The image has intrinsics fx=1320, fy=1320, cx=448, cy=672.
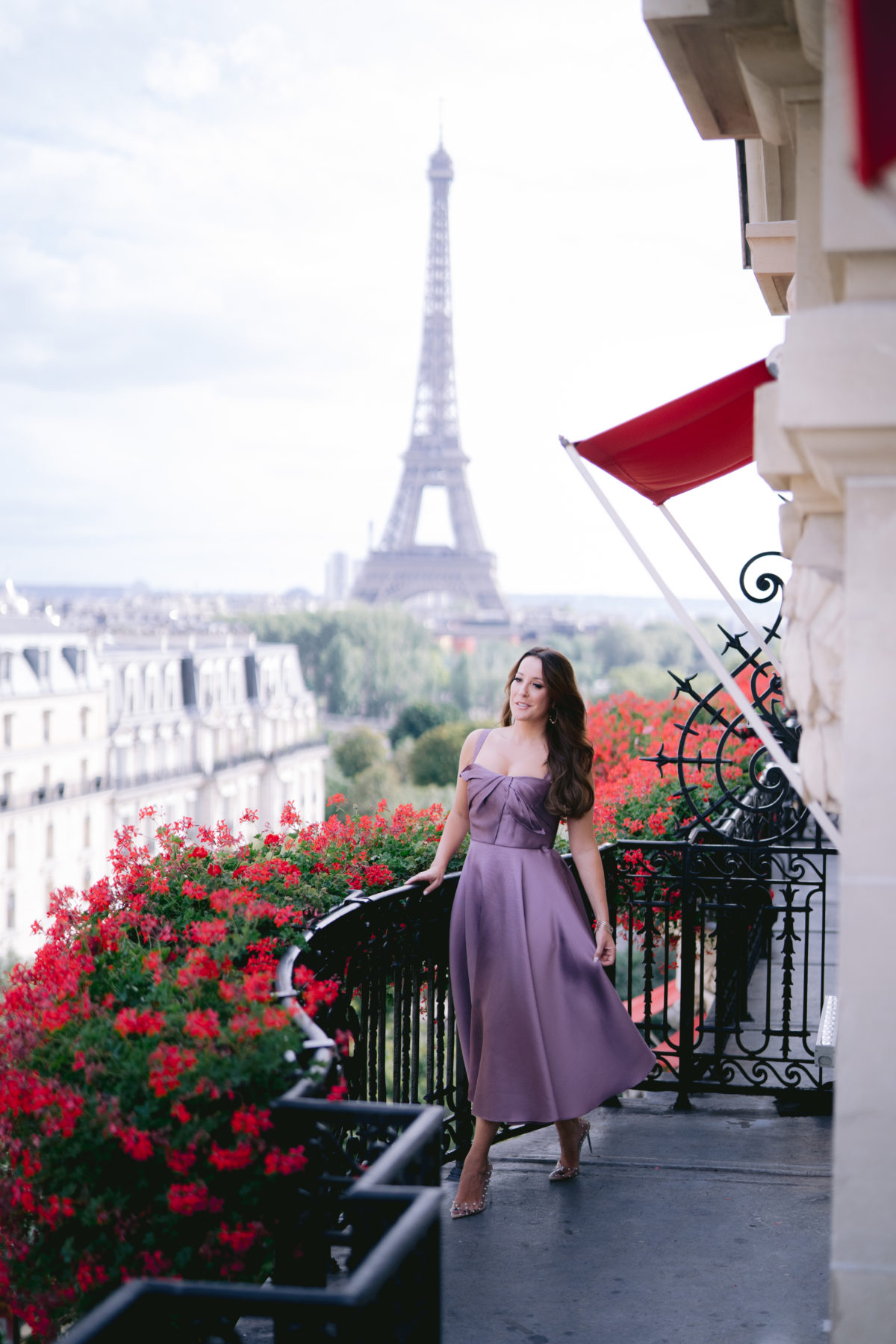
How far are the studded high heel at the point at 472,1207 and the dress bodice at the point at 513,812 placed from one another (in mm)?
1126

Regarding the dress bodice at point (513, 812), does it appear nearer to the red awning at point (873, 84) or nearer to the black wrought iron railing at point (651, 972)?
the black wrought iron railing at point (651, 972)

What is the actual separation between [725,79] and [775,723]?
285 centimetres

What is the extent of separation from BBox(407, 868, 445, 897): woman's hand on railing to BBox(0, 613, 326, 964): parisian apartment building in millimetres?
33680

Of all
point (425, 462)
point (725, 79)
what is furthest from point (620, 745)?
point (425, 462)

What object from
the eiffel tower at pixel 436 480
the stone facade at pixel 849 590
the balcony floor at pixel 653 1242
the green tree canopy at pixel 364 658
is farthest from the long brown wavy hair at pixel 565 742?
→ the green tree canopy at pixel 364 658

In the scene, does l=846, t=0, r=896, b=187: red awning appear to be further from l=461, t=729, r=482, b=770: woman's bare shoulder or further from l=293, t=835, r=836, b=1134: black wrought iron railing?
l=461, t=729, r=482, b=770: woman's bare shoulder

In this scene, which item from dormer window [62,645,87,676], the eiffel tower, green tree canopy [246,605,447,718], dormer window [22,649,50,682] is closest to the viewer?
dormer window [22,649,50,682]

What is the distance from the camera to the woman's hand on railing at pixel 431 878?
454cm

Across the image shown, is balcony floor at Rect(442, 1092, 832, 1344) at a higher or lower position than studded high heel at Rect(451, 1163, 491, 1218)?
lower

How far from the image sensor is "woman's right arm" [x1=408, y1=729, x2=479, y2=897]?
456 centimetres

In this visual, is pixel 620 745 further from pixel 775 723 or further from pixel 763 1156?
pixel 763 1156

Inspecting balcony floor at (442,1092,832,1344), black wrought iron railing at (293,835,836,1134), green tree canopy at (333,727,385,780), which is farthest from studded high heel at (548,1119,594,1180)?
green tree canopy at (333,727,385,780)

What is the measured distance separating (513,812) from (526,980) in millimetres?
552

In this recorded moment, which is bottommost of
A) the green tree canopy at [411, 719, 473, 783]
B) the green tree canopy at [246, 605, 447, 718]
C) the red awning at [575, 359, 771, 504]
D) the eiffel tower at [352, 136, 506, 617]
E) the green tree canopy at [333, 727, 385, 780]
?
the green tree canopy at [333, 727, 385, 780]
